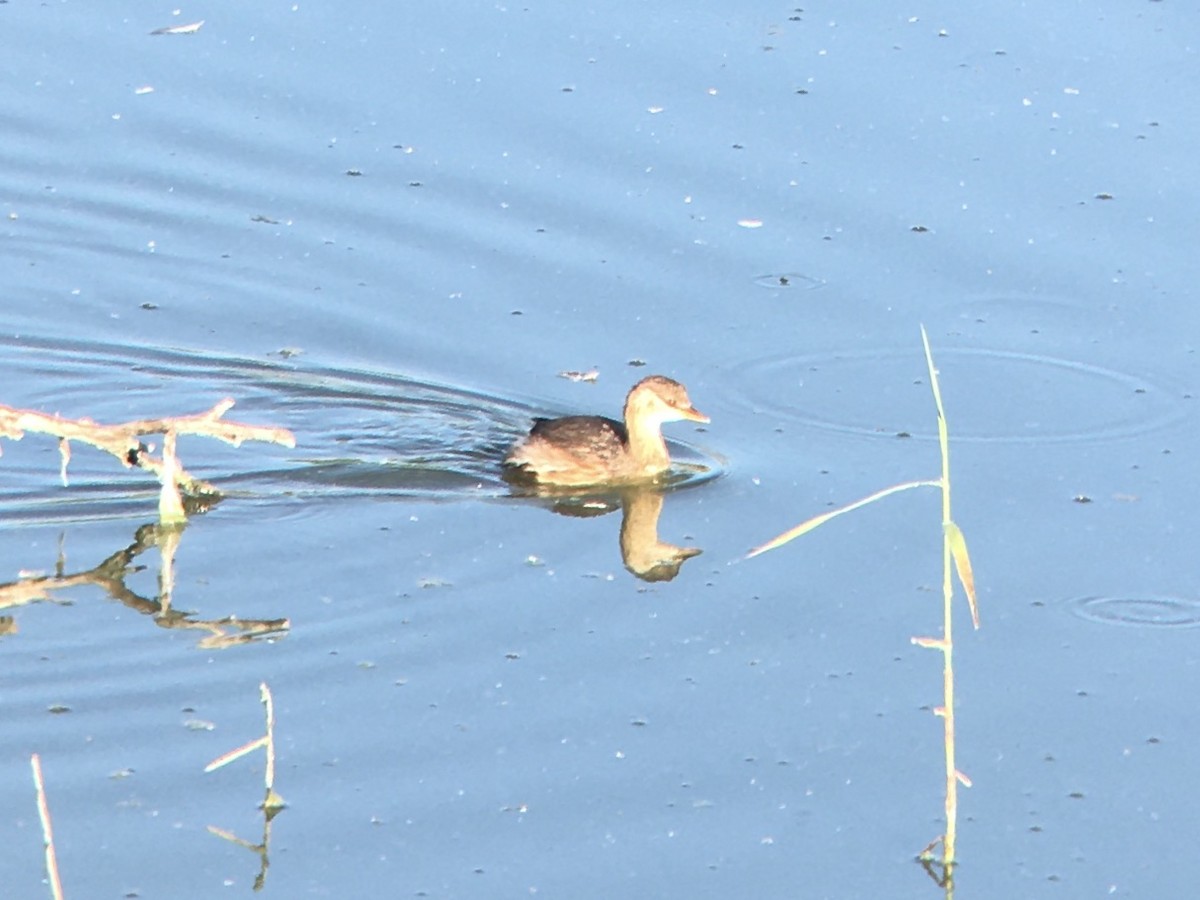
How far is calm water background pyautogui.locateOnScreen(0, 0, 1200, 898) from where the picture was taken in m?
7.94

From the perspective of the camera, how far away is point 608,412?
37.8ft

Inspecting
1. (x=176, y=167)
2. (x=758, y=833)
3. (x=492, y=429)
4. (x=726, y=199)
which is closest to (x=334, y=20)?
(x=176, y=167)

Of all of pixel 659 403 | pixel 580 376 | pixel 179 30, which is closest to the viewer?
pixel 659 403

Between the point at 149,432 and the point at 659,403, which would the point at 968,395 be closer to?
the point at 659,403

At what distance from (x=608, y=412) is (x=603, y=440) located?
647 millimetres

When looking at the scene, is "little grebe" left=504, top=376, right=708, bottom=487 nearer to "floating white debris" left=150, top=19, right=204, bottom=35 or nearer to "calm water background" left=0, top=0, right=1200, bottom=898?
"calm water background" left=0, top=0, right=1200, bottom=898

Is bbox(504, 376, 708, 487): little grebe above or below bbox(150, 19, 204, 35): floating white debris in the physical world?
below

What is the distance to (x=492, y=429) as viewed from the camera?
11.2m

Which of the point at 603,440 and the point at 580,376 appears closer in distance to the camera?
the point at 603,440

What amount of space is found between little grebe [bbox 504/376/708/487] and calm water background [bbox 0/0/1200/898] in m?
0.23

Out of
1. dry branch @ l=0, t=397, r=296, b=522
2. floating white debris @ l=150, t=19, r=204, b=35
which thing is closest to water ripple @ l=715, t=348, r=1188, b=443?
dry branch @ l=0, t=397, r=296, b=522

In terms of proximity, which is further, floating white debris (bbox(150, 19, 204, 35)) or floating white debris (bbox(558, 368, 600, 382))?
floating white debris (bbox(150, 19, 204, 35))

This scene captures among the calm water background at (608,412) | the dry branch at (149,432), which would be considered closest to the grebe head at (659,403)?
the calm water background at (608,412)

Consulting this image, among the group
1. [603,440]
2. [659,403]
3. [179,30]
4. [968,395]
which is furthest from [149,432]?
[179,30]
